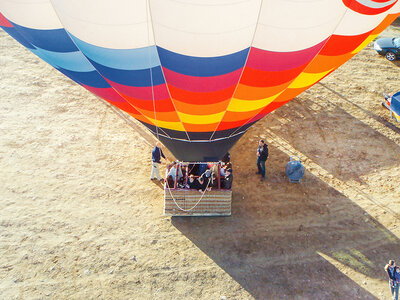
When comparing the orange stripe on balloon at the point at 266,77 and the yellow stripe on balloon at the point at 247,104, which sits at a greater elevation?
the orange stripe on balloon at the point at 266,77

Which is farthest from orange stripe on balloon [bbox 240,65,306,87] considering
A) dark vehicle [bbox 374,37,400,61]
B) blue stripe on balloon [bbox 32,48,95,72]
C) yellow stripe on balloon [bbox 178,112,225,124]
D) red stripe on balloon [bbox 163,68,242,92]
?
dark vehicle [bbox 374,37,400,61]

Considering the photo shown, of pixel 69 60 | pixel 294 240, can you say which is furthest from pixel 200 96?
pixel 294 240

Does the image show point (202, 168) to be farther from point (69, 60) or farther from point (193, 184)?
point (69, 60)

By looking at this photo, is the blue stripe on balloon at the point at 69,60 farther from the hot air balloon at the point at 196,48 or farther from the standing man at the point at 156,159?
the standing man at the point at 156,159

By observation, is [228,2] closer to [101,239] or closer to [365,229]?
[101,239]

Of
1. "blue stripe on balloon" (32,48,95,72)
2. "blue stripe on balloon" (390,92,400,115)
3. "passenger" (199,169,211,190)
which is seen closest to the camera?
"blue stripe on balloon" (32,48,95,72)

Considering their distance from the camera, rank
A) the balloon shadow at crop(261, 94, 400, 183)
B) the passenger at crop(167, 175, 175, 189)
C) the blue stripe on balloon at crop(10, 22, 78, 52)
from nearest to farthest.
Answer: the blue stripe on balloon at crop(10, 22, 78, 52), the passenger at crop(167, 175, 175, 189), the balloon shadow at crop(261, 94, 400, 183)

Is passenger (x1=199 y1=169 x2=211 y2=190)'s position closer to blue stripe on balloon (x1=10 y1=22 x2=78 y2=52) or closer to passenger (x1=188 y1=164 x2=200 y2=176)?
passenger (x1=188 y1=164 x2=200 y2=176)

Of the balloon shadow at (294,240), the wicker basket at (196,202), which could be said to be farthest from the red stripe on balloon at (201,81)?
the balloon shadow at (294,240)
